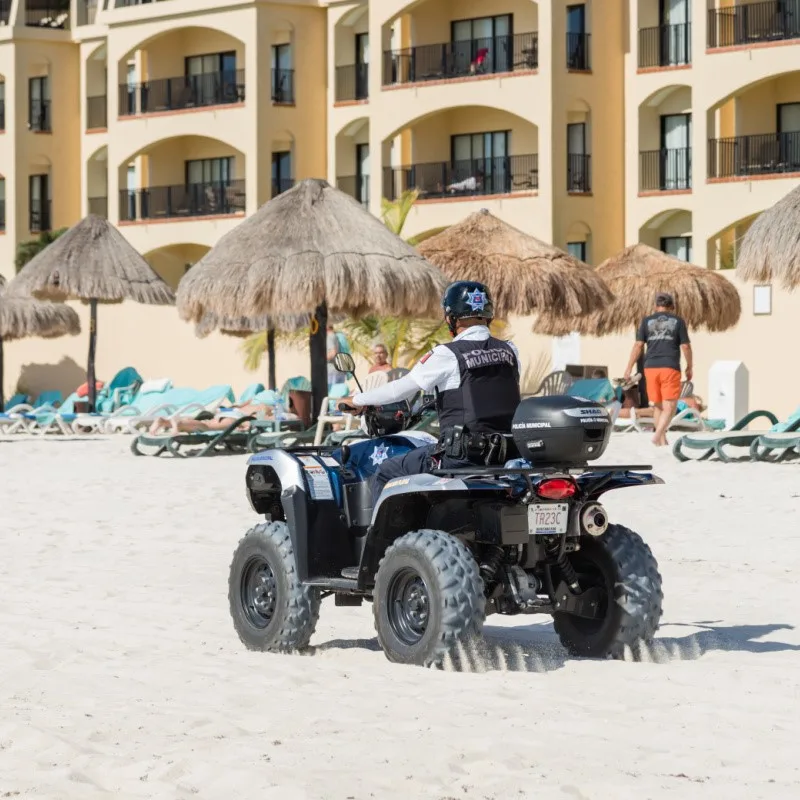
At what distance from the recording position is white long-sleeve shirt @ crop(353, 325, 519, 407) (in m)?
7.00

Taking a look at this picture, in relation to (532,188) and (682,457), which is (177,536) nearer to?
(682,457)

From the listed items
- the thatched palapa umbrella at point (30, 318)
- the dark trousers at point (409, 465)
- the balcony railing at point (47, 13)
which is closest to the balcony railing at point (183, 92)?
the balcony railing at point (47, 13)

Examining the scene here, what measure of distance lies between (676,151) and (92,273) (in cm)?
1559

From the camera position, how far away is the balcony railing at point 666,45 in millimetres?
37938

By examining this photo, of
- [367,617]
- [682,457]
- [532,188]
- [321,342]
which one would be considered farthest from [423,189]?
[367,617]

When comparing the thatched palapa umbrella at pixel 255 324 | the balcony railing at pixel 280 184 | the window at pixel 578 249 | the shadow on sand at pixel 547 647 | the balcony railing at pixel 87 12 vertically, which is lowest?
the shadow on sand at pixel 547 647

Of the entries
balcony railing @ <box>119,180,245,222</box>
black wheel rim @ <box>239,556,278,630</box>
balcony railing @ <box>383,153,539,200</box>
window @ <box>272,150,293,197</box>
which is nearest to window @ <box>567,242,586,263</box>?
balcony railing @ <box>383,153,539,200</box>

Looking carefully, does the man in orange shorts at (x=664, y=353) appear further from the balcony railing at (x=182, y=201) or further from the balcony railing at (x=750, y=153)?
the balcony railing at (x=182, y=201)

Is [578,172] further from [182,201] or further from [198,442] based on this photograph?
[198,442]

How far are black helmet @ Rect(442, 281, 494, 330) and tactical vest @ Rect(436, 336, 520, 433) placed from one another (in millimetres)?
145

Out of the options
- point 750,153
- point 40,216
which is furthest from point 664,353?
point 40,216

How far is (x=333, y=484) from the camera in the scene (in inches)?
298

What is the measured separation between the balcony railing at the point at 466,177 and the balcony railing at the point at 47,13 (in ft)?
45.4

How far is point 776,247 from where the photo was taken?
1945cm
